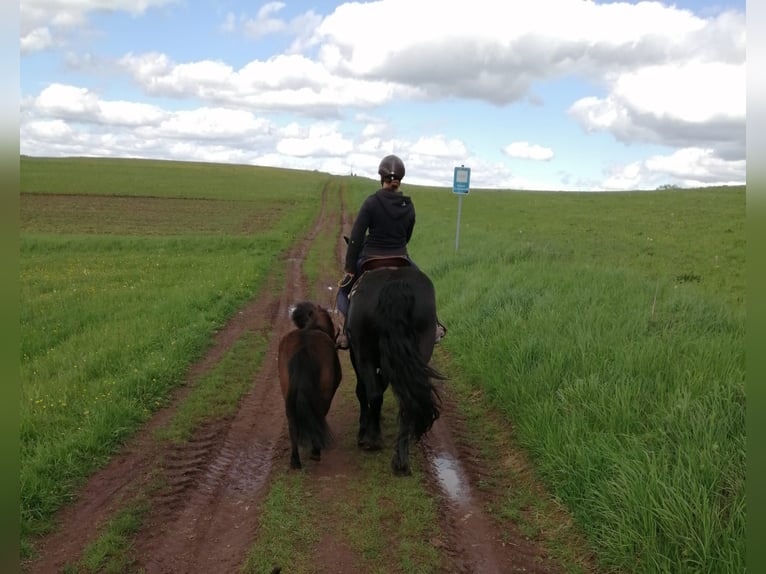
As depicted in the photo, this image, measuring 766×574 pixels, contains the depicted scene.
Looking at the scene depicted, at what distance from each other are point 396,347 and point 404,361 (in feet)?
0.48

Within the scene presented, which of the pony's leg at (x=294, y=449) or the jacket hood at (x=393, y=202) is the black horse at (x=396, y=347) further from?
the pony's leg at (x=294, y=449)

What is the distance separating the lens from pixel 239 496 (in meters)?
4.61

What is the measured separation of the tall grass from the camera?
11.7ft

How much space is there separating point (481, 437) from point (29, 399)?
502 centimetres

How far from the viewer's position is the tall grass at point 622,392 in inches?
140

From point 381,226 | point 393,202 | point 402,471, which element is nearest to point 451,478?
point 402,471

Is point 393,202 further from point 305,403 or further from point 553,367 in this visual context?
point 553,367

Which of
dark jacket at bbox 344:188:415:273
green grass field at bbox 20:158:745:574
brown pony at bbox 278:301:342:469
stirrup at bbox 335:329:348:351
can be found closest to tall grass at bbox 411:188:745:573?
green grass field at bbox 20:158:745:574

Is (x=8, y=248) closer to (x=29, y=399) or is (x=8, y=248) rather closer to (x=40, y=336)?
(x=29, y=399)

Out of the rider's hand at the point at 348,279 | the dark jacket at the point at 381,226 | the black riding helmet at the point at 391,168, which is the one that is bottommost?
the rider's hand at the point at 348,279

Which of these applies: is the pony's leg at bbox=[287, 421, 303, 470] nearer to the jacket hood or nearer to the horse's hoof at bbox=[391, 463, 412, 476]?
the horse's hoof at bbox=[391, 463, 412, 476]

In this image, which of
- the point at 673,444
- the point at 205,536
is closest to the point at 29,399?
the point at 205,536

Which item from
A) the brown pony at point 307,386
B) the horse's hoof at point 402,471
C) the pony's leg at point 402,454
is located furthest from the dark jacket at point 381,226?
the horse's hoof at point 402,471

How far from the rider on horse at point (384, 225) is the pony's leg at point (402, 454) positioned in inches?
40.8
